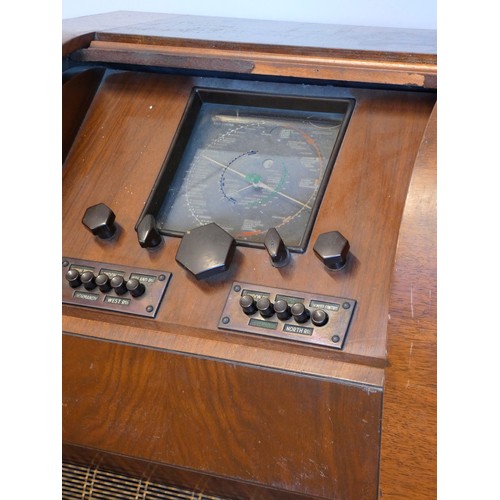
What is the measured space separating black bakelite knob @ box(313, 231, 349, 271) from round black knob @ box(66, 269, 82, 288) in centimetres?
48

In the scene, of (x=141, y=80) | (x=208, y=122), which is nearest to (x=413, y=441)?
(x=208, y=122)

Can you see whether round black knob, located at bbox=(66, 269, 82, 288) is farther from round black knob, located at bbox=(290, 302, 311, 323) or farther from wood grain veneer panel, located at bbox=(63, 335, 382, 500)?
round black knob, located at bbox=(290, 302, 311, 323)

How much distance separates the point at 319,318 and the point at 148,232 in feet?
1.27

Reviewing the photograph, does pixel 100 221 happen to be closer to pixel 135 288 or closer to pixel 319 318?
pixel 135 288

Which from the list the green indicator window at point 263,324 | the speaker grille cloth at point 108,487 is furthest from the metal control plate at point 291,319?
the speaker grille cloth at point 108,487

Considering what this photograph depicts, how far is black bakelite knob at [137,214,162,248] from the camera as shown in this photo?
1534 millimetres

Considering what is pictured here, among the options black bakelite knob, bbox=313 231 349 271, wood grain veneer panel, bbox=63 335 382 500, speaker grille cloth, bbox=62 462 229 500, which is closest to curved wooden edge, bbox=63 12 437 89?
black bakelite knob, bbox=313 231 349 271

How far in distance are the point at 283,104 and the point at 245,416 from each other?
68cm

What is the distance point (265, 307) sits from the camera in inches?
54.6

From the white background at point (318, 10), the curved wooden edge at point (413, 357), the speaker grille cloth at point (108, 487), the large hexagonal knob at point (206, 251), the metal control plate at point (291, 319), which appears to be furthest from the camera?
the white background at point (318, 10)

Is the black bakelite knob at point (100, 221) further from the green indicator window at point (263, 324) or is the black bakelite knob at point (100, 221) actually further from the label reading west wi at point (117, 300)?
the green indicator window at point (263, 324)

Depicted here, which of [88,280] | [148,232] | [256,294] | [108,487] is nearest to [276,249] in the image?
[256,294]

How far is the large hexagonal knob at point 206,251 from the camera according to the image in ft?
4.80

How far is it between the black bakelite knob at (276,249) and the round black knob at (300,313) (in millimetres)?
108
